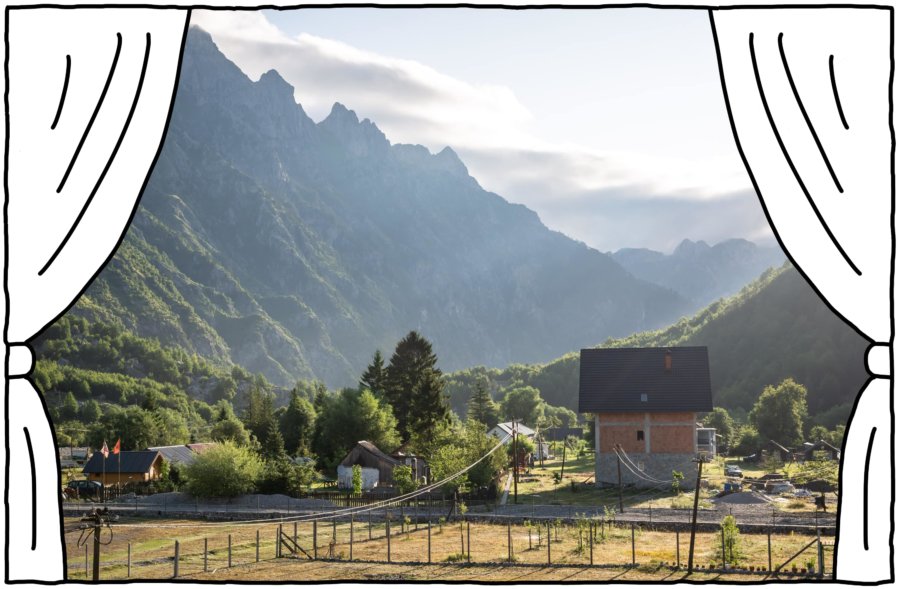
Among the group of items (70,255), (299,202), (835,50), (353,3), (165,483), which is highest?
(299,202)

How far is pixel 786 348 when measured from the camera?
84875 mm

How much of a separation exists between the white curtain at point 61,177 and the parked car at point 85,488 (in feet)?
89.9

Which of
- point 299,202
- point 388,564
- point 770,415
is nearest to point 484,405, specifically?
point 770,415

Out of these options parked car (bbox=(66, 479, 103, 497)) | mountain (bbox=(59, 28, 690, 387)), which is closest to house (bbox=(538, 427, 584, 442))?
parked car (bbox=(66, 479, 103, 497))

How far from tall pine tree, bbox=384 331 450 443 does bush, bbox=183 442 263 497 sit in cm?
1032

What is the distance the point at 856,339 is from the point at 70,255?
79.9 meters

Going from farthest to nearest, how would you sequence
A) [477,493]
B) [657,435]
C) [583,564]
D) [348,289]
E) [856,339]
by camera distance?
[348,289] < [856,339] < [657,435] < [477,493] < [583,564]

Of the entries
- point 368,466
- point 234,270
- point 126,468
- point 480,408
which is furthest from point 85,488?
point 234,270

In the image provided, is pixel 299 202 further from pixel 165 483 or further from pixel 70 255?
pixel 70 255

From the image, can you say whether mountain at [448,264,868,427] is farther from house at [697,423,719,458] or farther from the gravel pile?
the gravel pile

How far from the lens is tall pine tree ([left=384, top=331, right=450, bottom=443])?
41188 millimetres

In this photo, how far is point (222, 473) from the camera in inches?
1210

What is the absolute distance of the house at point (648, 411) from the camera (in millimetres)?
30719

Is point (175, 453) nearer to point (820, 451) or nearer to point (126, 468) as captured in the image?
point (126, 468)
